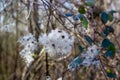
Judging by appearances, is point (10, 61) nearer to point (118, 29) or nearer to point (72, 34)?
point (118, 29)

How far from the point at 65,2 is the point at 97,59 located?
0.63 m

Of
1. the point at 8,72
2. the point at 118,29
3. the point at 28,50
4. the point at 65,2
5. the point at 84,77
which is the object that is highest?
the point at 65,2

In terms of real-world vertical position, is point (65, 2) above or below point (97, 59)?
above

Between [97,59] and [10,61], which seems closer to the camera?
[97,59]

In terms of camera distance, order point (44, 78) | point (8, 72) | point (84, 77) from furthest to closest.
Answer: point (8, 72) → point (84, 77) → point (44, 78)

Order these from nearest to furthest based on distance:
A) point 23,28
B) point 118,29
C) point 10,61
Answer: point 118,29, point 23,28, point 10,61

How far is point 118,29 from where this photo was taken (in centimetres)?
299

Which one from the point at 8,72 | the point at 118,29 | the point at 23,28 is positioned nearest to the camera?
the point at 118,29

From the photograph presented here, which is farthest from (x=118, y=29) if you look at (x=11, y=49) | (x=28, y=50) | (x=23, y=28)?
(x=11, y=49)

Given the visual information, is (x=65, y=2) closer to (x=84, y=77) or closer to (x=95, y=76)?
(x=95, y=76)

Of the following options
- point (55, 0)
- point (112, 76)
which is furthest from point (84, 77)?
point (112, 76)

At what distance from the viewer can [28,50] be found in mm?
1512

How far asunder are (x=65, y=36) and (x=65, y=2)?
1.74ft

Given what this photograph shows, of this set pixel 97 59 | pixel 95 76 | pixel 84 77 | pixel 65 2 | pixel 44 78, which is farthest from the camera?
pixel 84 77
